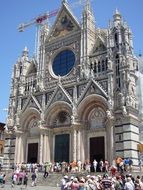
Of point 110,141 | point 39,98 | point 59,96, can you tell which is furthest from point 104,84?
point 39,98

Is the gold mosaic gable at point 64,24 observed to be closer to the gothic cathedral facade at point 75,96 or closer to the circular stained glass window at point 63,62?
the gothic cathedral facade at point 75,96

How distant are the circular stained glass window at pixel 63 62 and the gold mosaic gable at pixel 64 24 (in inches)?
93.8

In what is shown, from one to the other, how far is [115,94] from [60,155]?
325 inches

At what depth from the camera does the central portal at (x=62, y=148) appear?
2841cm

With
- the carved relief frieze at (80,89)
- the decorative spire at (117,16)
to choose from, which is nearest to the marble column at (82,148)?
the carved relief frieze at (80,89)

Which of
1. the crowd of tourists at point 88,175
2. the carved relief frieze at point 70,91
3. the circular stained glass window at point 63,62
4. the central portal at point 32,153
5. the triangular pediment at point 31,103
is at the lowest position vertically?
the crowd of tourists at point 88,175

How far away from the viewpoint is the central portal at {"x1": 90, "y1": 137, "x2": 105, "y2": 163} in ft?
86.9

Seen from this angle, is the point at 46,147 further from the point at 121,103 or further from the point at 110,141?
the point at 121,103

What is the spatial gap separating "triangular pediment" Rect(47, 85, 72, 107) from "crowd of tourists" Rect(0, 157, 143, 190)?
20.4 feet

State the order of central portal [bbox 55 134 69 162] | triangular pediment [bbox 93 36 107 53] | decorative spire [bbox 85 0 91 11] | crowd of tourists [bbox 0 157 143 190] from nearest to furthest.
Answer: crowd of tourists [bbox 0 157 143 190] → central portal [bbox 55 134 69 162] → triangular pediment [bbox 93 36 107 53] → decorative spire [bbox 85 0 91 11]

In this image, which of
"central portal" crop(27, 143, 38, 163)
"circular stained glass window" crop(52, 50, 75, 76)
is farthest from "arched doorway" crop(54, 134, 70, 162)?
"circular stained glass window" crop(52, 50, 75, 76)

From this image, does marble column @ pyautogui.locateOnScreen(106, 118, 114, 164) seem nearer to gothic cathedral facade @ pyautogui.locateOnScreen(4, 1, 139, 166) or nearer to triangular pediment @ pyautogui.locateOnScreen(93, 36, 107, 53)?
gothic cathedral facade @ pyautogui.locateOnScreen(4, 1, 139, 166)

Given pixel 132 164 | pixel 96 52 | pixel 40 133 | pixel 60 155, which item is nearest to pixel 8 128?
pixel 40 133

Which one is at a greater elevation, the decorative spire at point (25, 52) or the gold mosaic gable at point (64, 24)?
the gold mosaic gable at point (64, 24)
